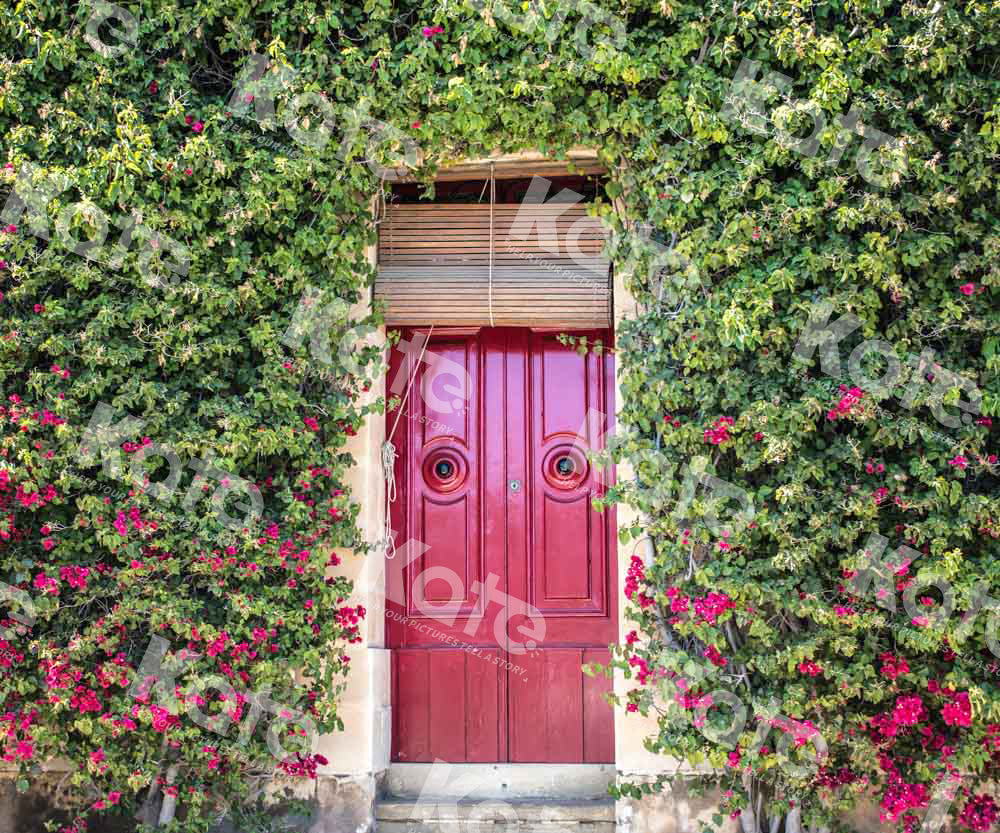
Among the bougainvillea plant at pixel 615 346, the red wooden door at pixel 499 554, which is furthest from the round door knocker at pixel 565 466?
the bougainvillea plant at pixel 615 346

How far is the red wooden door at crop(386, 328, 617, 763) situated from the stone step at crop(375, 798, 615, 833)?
221mm

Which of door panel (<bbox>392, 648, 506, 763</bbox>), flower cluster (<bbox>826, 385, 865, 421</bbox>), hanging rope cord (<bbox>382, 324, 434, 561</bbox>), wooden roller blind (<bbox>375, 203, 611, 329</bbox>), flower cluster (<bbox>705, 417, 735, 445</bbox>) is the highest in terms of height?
wooden roller blind (<bbox>375, 203, 611, 329</bbox>)

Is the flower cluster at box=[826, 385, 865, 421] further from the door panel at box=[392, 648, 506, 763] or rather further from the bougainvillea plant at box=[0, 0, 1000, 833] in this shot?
the door panel at box=[392, 648, 506, 763]

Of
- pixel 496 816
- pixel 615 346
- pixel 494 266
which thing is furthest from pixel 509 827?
pixel 494 266

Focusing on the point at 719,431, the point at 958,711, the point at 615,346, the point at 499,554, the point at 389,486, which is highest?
the point at 615,346

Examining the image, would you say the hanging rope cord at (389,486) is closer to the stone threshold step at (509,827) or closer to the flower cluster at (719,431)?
the stone threshold step at (509,827)

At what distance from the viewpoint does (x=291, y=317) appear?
4.12 meters

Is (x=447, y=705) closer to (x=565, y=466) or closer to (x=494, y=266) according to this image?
(x=565, y=466)

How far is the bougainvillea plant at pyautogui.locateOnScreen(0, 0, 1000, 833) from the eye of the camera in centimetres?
368

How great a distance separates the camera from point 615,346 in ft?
13.9

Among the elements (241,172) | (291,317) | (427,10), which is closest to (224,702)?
(291,317)

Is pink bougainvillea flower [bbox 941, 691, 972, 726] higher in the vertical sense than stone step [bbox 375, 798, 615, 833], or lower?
higher

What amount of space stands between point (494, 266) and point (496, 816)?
223cm

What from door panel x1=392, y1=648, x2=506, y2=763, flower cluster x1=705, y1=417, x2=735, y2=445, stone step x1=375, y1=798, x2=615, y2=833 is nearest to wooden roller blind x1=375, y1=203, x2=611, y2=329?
flower cluster x1=705, y1=417, x2=735, y2=445
